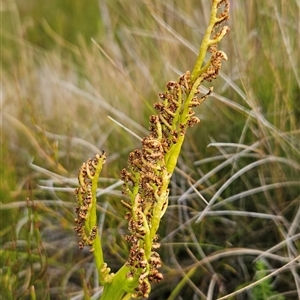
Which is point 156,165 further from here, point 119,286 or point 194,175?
point 194,175

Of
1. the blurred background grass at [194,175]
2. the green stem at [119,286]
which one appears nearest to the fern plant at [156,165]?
the green stem at [119,286]

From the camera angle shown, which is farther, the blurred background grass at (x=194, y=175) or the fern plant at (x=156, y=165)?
the blurred background grass at (x=194, y=175)

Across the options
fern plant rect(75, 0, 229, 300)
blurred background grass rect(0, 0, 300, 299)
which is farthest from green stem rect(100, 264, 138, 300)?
blurred background grass rect(0, 0, 300, 299)

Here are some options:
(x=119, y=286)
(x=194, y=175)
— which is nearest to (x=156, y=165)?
(x=119, y=286)

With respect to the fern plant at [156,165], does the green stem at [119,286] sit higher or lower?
lower

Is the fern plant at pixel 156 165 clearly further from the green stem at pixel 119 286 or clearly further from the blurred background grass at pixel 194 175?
the blurred background grass at pixel 194 175

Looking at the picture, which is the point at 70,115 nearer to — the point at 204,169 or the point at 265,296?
the point at 204,169

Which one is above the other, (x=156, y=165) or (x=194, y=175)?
(x=156, y=165)

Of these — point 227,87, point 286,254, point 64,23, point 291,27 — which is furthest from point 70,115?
point 64,23
